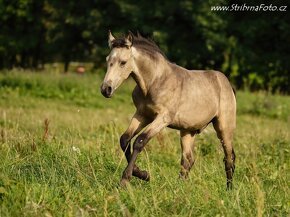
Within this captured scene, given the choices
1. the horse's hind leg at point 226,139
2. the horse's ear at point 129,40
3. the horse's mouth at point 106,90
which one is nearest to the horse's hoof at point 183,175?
the horse's hind leg at point 226,139

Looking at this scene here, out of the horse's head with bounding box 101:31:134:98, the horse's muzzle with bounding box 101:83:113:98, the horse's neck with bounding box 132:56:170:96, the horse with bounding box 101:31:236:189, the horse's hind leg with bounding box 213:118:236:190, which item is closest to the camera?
the horse's muzzle with bounding box 101:83:113:98

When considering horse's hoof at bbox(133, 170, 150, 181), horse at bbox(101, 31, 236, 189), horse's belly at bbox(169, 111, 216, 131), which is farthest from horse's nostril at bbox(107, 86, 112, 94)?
horse's belly at bbox(169, 111, 216, 131)

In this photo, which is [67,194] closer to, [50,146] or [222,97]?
[50,146]

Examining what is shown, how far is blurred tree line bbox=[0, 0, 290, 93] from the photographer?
28359 mm

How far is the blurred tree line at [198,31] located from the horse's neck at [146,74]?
19339mm

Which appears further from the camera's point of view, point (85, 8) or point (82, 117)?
point (85, 8)

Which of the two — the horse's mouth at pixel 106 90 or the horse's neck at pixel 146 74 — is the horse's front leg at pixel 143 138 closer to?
the horse's neck at pixel 146 74

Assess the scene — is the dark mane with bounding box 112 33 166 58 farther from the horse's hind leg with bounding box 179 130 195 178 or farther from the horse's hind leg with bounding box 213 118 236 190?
the horse's hind leg with bounding box 213 118 236 190

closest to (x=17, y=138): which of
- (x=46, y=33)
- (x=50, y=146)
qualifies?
(x=50, y=146)

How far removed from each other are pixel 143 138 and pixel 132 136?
0.19 metres

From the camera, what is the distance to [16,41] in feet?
110

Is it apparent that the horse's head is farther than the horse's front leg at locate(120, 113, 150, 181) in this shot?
No

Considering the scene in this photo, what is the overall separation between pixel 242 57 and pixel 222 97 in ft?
70.4

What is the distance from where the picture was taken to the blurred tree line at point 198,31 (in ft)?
93.0
